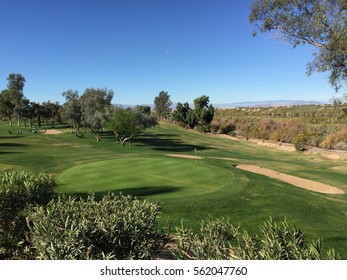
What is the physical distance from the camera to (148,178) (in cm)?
2275

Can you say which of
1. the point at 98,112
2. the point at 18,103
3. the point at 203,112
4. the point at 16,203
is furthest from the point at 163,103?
the point at 16,203

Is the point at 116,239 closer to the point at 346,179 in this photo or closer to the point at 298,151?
the point at 346,179

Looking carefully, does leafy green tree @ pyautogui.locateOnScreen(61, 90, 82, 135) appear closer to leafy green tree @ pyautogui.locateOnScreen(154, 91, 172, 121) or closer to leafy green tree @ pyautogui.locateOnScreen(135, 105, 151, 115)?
leafy green tree @ pyautogui.locateOnScreen(135, 105, 151, 115)

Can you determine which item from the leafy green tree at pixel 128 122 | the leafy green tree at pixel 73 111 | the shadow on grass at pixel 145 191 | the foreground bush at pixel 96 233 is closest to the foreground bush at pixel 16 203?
the foreground bush at pixel 96 233

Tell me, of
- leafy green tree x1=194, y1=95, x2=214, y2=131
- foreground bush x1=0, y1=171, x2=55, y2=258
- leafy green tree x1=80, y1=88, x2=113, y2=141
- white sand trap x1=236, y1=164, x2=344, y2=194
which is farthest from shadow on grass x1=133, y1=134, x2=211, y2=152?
foreground bush x1=0, y1=171, x2=55, y2=258

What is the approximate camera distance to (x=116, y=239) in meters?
6.84

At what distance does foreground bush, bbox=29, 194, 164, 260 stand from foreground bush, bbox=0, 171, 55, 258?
203 centimetres

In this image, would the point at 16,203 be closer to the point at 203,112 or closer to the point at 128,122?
the point at 128,122

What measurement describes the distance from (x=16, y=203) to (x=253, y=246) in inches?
295

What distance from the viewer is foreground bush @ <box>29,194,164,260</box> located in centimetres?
609

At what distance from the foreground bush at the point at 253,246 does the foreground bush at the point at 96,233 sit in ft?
3.21

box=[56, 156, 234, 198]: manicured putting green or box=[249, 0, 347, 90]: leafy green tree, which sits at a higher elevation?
box=[249, 0, 347, 90]: leafy green tree

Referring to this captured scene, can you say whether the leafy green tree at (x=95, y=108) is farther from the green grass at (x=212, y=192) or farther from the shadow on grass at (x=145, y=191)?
the shadow on grass at (x=145, y=191)
